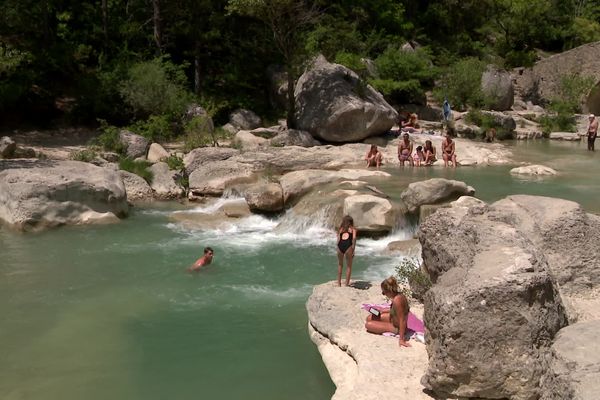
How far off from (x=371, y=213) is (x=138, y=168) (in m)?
7.83

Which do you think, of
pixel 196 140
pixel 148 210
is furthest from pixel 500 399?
pixel 196 140

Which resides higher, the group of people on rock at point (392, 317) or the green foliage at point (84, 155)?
the green foliage at point (84, 155)

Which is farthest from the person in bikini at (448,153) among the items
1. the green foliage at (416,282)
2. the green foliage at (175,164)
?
the green foliage at (416,282)

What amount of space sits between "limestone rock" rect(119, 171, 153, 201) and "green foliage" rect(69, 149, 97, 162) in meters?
1.90

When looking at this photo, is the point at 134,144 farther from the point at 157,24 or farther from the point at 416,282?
the point at 416,282

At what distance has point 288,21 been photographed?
23844 millimetres

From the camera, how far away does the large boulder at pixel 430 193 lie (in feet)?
46.0

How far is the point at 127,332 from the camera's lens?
902 centimetres

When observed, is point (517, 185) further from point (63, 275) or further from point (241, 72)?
point (241, 72)

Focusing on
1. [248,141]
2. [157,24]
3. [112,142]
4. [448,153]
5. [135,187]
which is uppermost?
[157,24]

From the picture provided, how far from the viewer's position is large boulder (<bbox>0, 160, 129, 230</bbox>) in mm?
14375

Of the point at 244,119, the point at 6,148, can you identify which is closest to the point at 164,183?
the point at 6,148

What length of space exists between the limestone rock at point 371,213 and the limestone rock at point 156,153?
311 inches

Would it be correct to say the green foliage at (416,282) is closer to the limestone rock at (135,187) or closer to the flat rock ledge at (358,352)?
the flat rock ledge at (358,352)
